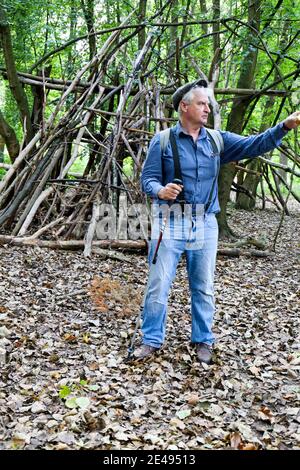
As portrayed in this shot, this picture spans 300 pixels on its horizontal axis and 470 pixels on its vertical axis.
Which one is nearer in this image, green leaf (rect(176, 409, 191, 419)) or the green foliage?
green leaf (rect(176, 409, 191, 419))

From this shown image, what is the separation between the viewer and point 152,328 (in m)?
3.54

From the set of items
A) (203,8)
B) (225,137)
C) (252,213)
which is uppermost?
(203,8)

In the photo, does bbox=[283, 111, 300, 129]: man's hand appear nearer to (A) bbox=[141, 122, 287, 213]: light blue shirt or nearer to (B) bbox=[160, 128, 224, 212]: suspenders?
(A) bbox=[141, 122, 287, 213]: light blue shirt

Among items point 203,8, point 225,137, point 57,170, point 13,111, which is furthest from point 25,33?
point 225,137

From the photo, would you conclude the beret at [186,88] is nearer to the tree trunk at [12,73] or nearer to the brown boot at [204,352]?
the brown boot at [204,352]

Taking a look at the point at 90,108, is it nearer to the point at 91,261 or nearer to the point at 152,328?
the point at 91,261

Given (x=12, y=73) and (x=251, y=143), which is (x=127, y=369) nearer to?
(x=251, y=143)

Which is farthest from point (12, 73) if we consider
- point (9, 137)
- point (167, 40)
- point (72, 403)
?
point (72, 403)

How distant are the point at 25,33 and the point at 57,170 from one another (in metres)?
2.63

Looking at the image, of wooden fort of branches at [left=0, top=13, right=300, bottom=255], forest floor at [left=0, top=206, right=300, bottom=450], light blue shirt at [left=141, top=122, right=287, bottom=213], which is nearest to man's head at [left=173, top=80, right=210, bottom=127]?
light blue shirt at [left=141, top=122, right=287, bottom=213]

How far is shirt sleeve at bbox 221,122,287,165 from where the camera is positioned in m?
3.28

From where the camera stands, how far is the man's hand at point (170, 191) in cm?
310

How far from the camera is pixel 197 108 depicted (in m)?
3.24
